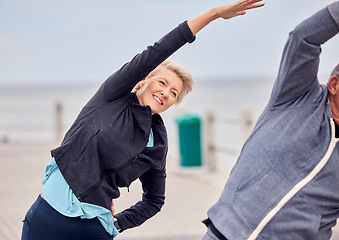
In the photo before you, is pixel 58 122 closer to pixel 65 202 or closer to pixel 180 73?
pixel 180 73

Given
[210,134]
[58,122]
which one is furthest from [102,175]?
[58,122]

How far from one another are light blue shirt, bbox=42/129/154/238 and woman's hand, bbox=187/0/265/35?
96 cm

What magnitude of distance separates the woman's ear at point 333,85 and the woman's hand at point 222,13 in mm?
472

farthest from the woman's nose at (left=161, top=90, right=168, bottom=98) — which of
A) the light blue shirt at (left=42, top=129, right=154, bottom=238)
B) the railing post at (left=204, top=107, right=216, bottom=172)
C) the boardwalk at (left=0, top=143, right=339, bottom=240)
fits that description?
the railing post at (left=204, top=107, right=216, bottom=172)

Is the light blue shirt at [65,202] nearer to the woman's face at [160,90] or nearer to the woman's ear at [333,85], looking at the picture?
the woman's face at [160,90]

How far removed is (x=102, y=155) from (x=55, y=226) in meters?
0.41

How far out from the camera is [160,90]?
9.89 ft

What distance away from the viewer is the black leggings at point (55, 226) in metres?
2.84

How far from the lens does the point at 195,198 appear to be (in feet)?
28.5

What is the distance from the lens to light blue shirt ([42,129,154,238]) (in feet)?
9.23

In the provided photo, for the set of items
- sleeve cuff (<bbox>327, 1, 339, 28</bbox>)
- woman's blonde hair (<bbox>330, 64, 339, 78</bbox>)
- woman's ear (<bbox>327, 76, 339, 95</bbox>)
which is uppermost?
sleeve cuff (<bbox>327, 1, 339, 28</bbox>)

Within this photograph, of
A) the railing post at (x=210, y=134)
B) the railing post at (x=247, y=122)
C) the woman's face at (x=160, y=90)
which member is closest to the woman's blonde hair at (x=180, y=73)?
the woman's face at (x=160, y=90)

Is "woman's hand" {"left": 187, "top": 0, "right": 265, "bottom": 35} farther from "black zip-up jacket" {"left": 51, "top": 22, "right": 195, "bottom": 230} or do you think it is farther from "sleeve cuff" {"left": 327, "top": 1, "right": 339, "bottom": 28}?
"sleeve cuff" {"left": 327, "top": 1, "right": 339, "bottom": 28}

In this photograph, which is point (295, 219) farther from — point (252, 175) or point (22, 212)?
point (22, 212)
